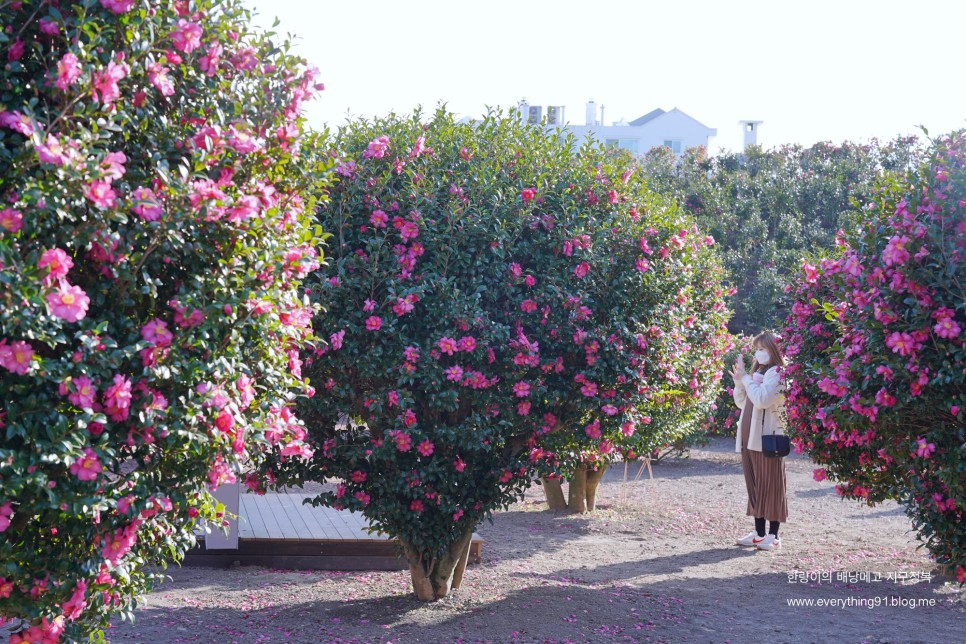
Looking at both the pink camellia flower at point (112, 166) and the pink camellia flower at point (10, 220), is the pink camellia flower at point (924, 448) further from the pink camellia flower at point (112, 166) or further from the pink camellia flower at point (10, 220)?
the pink camellia flower at point (10, 220)

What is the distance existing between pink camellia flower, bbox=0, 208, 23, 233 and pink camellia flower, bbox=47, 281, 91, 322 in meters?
0.19

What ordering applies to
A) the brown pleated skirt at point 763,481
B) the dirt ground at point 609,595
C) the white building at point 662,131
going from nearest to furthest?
the dirt ground at point 609,595
the brown pleated skirt at point 763,481
the white building at point 662,131

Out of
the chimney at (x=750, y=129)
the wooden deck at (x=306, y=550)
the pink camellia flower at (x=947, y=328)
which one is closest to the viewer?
the pink camellia flower at (x=947, y=328)

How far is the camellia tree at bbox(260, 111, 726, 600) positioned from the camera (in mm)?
5012

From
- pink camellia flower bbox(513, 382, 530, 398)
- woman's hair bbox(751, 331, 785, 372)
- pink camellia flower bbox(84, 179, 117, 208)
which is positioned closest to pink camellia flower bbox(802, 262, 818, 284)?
woman's hair bbox(751, 331, 785, 372)

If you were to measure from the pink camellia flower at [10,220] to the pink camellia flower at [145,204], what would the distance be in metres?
0.33

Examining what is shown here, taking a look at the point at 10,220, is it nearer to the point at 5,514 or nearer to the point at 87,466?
the point at 87,466

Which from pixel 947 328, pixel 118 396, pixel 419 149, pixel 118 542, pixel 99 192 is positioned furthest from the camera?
pixel 419 149

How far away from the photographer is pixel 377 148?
5246mm

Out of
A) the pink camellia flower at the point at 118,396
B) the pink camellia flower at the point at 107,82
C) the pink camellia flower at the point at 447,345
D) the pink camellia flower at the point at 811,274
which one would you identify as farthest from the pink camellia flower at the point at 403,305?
the pink camellia flower at the point at 811,274

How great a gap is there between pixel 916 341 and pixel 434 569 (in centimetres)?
324

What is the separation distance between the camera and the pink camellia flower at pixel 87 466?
9.00 ft

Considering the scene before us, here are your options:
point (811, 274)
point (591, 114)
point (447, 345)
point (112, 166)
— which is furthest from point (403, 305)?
point (591, 114)

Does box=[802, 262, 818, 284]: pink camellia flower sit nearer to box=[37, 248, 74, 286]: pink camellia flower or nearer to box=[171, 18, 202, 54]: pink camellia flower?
box=[171, 18, 202, 54]: pink camellia flower
